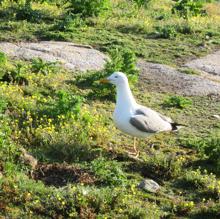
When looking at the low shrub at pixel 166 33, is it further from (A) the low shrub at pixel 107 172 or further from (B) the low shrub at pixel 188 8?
(A) the low shrub at pixel 107 172

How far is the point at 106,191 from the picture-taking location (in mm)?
8148

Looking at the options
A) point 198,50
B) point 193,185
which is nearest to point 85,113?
point 193,185

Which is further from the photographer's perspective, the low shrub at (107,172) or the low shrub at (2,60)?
the low shrub at (2,60)

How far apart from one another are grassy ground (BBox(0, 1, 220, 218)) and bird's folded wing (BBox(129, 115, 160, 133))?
0.40 metres

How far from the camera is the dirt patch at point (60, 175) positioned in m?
8.62

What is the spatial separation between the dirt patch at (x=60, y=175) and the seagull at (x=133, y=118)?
1.10 metres

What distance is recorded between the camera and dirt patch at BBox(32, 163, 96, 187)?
862 cm

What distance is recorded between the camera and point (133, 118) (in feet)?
31.3

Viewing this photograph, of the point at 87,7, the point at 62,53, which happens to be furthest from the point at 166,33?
the point at 62,53

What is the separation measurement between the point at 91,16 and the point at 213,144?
7.97 meters

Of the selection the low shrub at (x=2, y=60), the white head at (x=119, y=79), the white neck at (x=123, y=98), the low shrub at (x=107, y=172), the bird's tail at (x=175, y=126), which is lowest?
the low shrub at (x=107, y=172)

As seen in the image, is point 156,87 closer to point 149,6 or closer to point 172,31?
point 172,31

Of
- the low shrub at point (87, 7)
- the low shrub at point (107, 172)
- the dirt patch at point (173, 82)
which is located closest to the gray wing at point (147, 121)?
the low shrub at point (107, 172)

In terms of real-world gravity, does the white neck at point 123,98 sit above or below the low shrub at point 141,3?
above
